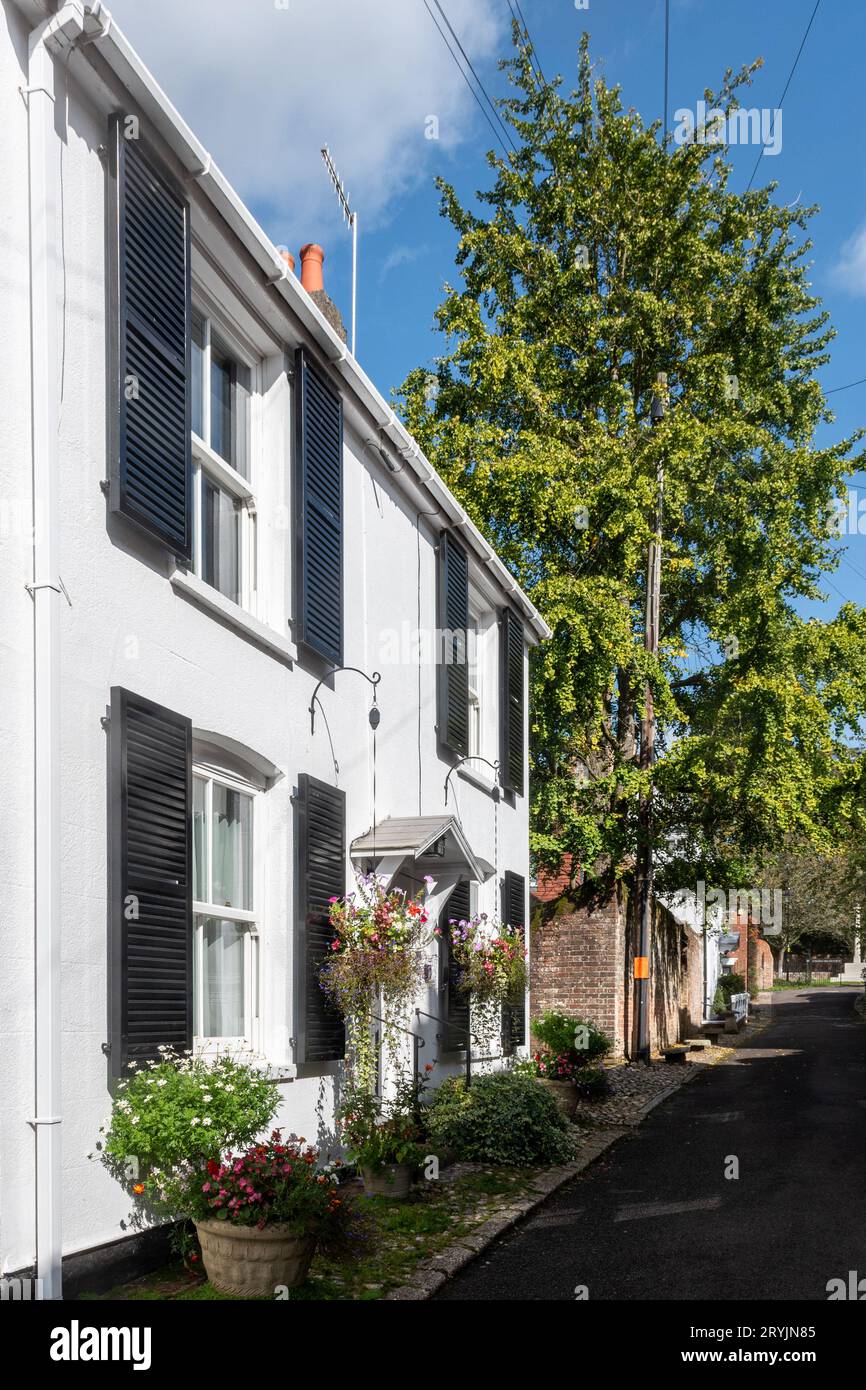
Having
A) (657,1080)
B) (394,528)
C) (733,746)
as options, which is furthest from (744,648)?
(394,528)

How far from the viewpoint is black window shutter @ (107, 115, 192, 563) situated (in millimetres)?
6648

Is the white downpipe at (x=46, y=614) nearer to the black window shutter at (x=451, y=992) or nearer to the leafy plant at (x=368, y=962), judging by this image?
the leafy plant at (x=368, y=962)

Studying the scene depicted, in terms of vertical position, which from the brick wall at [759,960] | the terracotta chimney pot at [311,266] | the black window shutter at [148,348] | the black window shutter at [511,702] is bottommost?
the brick wall at [759,960]

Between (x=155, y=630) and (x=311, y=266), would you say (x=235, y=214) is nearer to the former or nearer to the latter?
(x=155, y=630)

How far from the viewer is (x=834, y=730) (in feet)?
70.8

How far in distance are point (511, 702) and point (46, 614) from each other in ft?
32.6

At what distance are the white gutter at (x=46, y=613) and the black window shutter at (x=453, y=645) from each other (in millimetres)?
6914

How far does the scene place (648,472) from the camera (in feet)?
68.4

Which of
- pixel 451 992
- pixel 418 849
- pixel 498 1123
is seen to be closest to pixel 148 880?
pixel 418 849

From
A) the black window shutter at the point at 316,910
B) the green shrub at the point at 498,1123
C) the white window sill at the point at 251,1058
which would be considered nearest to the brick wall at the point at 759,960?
the green shrub at the point at 498,1123

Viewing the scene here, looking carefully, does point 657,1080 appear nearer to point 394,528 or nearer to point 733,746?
point 733,746

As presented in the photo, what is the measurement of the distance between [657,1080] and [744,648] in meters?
7.08

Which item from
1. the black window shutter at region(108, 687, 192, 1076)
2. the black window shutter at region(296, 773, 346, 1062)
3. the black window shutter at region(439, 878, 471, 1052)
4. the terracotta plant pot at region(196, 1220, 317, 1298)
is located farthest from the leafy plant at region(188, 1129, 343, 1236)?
the black window shutter at region(439, 878, 471, 1052)

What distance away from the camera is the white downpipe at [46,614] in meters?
5.59
